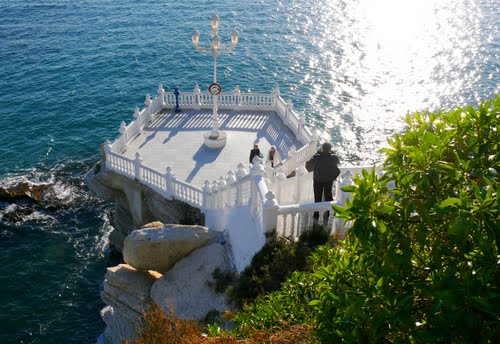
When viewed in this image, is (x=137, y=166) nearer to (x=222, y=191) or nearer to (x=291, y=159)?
(x=222, y=191)

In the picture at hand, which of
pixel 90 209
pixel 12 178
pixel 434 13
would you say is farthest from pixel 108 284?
pixel 434 13

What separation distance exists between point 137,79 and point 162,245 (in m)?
27.6

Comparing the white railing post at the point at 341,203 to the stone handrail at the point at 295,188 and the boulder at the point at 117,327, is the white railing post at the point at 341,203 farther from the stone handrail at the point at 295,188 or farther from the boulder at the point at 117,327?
the boulder at the point at 117,327

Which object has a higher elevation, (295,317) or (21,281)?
(295,317)

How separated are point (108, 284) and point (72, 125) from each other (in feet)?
67.9

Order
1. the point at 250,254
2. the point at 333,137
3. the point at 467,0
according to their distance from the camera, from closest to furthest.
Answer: the point at 250,254
the point at 333,137
the point at 467,0

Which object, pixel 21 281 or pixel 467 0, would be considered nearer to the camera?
pixel 21 281

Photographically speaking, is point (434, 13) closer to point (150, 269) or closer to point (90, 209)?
point (90, 209)

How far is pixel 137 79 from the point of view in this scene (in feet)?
135

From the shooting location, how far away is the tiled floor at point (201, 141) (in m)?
22.7

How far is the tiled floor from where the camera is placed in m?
22.7

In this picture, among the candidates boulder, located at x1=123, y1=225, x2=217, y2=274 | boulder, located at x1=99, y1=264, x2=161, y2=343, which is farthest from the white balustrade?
Answer: boulder, located at x1=99, y1=264, x2=161, y2=343

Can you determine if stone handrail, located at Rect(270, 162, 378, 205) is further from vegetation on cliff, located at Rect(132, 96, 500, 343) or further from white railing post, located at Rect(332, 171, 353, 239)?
vegetation on cliff, located at Rect(132, 96, 500, 343)

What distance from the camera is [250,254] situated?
Answer: 14.2 metres
